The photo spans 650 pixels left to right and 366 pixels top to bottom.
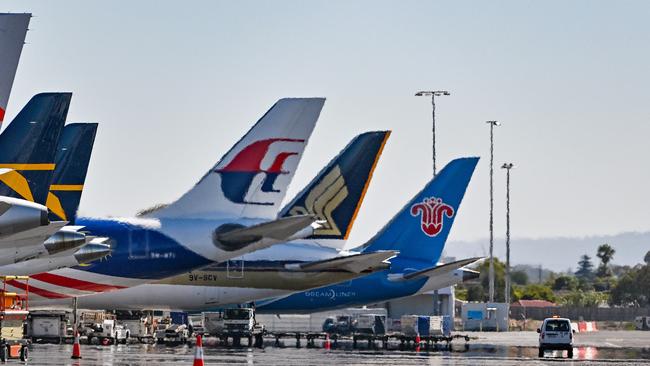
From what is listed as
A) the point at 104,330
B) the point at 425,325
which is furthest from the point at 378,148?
the point at 425,325

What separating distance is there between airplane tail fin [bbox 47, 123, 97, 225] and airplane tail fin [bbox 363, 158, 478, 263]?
78.4 feet

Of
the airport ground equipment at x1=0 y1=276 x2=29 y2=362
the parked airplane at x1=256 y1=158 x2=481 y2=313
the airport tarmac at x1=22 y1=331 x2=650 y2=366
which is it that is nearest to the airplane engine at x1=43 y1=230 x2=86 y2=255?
the airport ground equipment at x1=0 y1=276 x2=29 y2=362

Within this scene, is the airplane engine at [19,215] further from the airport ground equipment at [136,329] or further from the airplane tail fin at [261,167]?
the airport ground equipment at [136,329]

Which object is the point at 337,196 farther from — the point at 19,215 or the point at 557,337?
the point at 19,215

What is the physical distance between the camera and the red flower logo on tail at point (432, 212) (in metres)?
61.3

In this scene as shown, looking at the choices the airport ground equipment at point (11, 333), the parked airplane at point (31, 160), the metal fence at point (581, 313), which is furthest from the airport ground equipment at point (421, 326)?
the metal fence at point (581, 313)

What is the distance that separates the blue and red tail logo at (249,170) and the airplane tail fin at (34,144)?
1130cm

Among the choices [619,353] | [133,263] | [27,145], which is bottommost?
[619,353]

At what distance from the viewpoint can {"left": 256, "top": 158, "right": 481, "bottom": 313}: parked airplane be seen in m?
60.0

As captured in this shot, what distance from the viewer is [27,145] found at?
104 ft

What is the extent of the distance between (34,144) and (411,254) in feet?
103

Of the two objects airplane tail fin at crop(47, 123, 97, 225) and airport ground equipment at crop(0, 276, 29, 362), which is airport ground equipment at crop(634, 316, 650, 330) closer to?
airplane tail fin at crop(47, 123, 97, 225)

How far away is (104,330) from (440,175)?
16106 mm

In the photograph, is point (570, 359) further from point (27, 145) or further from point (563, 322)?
point (27, 145)
